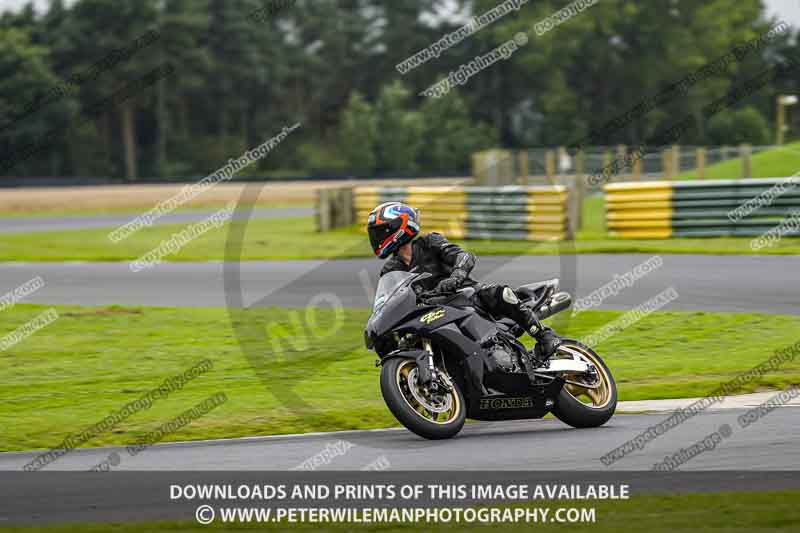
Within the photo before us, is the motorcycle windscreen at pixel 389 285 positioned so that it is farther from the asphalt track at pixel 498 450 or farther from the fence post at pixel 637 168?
the fence post at pixel 637 168

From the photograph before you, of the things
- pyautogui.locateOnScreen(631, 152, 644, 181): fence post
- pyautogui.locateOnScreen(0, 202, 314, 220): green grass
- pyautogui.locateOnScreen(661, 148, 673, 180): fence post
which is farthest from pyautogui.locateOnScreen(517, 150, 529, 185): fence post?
pyautogui.locateOnScreen(0, 202, 314, 220): green grass

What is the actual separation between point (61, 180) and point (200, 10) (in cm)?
3342

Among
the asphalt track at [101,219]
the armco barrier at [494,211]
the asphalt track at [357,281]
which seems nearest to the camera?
the asphalt track at [357,281]

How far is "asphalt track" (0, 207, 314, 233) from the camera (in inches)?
1702

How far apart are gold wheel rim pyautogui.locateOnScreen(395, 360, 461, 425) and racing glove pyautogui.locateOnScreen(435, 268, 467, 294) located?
21.9 inches

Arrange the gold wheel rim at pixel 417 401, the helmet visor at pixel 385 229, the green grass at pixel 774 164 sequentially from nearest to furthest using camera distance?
the gold wheel rim at pixel 417 401, the helmet visor at pixel 385 229, the green grass at pixel 774 164

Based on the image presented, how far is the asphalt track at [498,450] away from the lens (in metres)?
7.98

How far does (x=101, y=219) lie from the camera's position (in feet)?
158

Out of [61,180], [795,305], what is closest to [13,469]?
[795,305]

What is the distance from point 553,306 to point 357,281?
11.8 metres

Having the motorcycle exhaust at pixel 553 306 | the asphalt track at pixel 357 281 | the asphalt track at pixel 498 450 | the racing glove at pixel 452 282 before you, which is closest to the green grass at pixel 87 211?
the asphalt track at pixel 357 281

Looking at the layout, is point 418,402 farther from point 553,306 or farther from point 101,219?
point 101,219

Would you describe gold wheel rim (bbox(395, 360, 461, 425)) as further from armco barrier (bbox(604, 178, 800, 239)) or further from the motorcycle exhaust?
armco barrier (bbox(604, 178, 800, 239))


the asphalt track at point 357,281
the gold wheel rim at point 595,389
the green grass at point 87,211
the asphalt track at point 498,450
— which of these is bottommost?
the green grass at point 87,211
